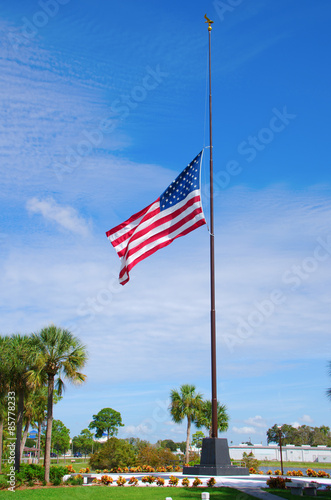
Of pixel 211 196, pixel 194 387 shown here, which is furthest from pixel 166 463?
pixel 211 196

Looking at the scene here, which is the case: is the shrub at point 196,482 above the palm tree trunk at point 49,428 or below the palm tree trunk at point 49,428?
below

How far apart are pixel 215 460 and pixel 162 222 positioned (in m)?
9.81

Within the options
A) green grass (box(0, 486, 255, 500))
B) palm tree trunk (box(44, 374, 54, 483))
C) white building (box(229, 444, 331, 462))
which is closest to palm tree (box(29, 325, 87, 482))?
palm tree trunk (box(44, 374, 54, 483))

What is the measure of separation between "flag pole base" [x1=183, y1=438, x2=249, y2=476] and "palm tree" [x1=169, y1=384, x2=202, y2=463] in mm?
28573

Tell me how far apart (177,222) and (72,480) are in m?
14.4

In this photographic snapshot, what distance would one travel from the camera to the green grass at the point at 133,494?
15802 mm

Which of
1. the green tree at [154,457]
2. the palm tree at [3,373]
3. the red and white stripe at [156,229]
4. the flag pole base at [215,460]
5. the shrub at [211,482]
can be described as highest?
the red and white stripe at [156,229]

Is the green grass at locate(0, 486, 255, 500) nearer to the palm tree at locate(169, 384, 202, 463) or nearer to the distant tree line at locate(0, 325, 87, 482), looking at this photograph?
the distant tree line at locate(0, 325, 87, 482)

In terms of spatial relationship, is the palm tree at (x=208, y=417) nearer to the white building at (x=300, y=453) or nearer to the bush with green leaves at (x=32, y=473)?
the bush with green leaves at (x=32, y=473)

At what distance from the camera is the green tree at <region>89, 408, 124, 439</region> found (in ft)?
377

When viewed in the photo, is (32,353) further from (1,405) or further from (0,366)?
(1,405)

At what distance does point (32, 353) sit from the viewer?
25750 mm

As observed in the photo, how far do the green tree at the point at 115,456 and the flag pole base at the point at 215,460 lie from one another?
17.4 metres

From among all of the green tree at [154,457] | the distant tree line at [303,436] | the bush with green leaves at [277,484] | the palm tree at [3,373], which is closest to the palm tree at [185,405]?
the green tree at [154,457]
